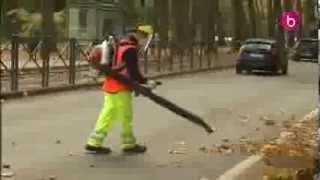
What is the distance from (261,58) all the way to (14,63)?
Answer: 55.1ft

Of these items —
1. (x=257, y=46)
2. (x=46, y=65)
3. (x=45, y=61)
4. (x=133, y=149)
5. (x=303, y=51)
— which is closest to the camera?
(x=133, y=149)

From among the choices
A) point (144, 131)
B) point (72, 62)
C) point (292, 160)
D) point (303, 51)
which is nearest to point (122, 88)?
point (144, 131)

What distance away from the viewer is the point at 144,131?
13953 millimetres

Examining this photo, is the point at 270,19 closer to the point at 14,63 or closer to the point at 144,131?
the point at 14,63

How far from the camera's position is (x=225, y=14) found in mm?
72438

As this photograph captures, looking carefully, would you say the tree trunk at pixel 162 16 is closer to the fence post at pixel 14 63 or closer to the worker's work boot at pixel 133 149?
the fence post at pixel 14 63

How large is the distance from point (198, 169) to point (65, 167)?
1536mm

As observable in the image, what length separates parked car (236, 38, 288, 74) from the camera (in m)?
36.7

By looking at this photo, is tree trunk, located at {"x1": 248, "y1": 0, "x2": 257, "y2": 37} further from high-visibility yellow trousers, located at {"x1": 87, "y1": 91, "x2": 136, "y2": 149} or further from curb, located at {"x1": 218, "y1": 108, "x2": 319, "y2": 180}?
curb, located at {"x1": 218, "y1": 108, "x2": 319, "y2": 180}

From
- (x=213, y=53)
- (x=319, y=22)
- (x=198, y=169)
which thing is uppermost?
(x=319, y=22)

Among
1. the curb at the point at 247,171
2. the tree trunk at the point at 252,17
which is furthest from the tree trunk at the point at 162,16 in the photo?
the curb at the point at 247,171

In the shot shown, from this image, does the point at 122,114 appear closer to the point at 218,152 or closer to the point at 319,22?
the point at 218,152

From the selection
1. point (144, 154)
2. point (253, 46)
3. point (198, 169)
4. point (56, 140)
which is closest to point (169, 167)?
point (198, 169)

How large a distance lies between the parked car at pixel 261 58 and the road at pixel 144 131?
11.2 metres
